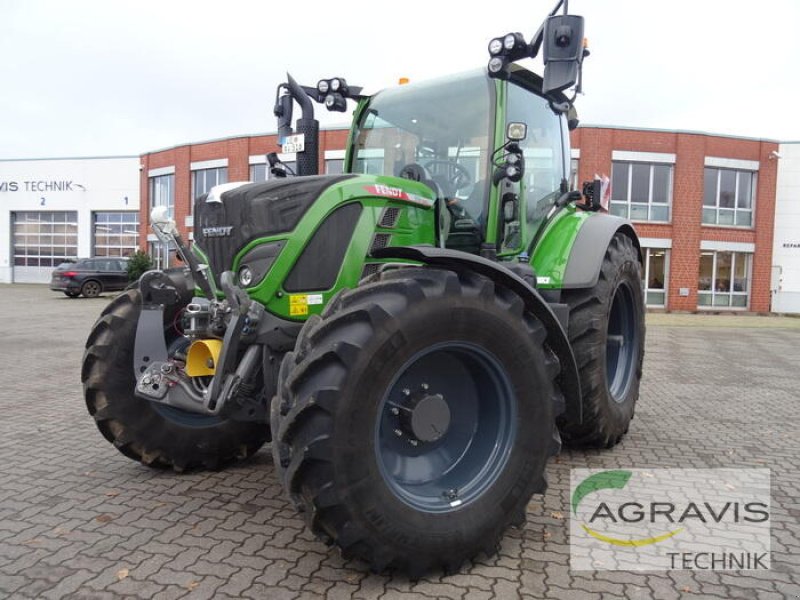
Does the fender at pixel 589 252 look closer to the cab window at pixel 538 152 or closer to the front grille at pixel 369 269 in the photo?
the cab window at pixel 538 152

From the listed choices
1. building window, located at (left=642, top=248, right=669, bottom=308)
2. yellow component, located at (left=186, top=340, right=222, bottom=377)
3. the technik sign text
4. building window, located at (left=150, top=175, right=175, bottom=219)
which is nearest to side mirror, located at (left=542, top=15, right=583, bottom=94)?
yellow component, located at (left=186, top=340, right=222, bottom=377)

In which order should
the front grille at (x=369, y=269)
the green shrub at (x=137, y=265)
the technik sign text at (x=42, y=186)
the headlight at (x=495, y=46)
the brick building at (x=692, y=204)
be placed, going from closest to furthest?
the front grille at (x=369, y=269) < the headlight at (x=495, y=46) < the brick building at (x=692, y=204) < the green shrub at (x=137, y=265) < the technik sign text at (x=42, y=186)

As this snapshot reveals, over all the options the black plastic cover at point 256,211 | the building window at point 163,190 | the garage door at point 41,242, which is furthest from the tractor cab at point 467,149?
the garage door at point 41,242

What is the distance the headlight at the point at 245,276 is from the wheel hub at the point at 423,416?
3.42ft

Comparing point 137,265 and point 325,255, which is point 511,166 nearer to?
point 325,255

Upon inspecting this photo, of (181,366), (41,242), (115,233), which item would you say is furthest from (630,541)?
(41,242)

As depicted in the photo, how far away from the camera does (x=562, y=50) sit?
320 centimetres

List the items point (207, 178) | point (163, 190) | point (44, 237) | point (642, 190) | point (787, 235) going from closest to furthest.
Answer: point (642, 190)
point (787, 235)
point (207, 178)
point (163, 190)
point (44, 237)

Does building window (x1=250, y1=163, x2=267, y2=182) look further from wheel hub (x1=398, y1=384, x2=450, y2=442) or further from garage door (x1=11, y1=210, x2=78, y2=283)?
wheel hub (x1=398, y1=384, x2=450, y2=442)

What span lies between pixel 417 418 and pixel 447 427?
7.9 inches

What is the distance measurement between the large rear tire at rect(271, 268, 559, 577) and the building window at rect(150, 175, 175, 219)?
30.9 m

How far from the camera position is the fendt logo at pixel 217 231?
3.37m

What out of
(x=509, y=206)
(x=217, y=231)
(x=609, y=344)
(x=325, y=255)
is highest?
(x=509, y=206)

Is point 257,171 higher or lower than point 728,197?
higher
